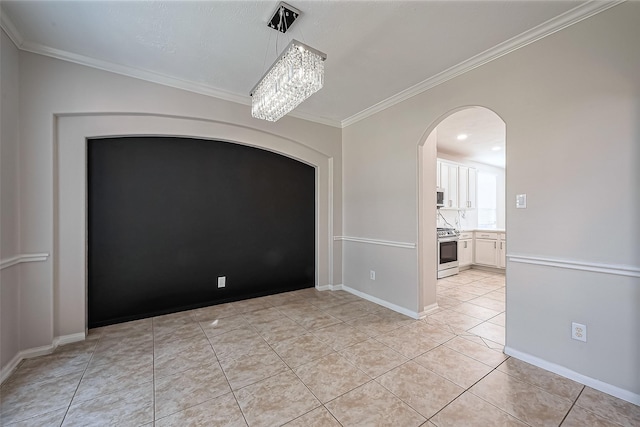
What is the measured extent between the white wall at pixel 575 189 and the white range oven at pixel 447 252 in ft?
8.70

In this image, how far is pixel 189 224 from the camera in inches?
128

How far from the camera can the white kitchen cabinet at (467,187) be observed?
5.63m

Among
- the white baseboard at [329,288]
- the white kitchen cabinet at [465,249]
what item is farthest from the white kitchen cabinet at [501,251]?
the white baseboard at [329,288]

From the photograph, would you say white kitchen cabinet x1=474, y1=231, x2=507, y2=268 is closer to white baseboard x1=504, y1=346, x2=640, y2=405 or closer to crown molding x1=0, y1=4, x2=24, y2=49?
white baseboard x1=504, y1=346, x2=640, y2=405

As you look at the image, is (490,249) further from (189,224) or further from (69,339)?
(69,339)

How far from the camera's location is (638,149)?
5.34 feet

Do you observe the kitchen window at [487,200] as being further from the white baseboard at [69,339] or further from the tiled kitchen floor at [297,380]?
the white baseboard at [69,339]

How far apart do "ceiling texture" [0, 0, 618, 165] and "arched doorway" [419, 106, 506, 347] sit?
2.05 ft

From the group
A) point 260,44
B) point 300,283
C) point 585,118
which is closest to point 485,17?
point 585,118

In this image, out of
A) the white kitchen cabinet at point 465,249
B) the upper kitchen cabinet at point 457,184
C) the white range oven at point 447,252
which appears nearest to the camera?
the white range oven at point 447,252

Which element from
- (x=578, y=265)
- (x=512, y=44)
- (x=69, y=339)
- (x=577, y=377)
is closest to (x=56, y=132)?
(x=69, y=339)

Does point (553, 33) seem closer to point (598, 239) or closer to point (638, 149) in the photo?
point (638, 149)

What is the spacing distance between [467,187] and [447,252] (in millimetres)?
1826

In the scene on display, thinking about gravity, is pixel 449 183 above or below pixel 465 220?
above
